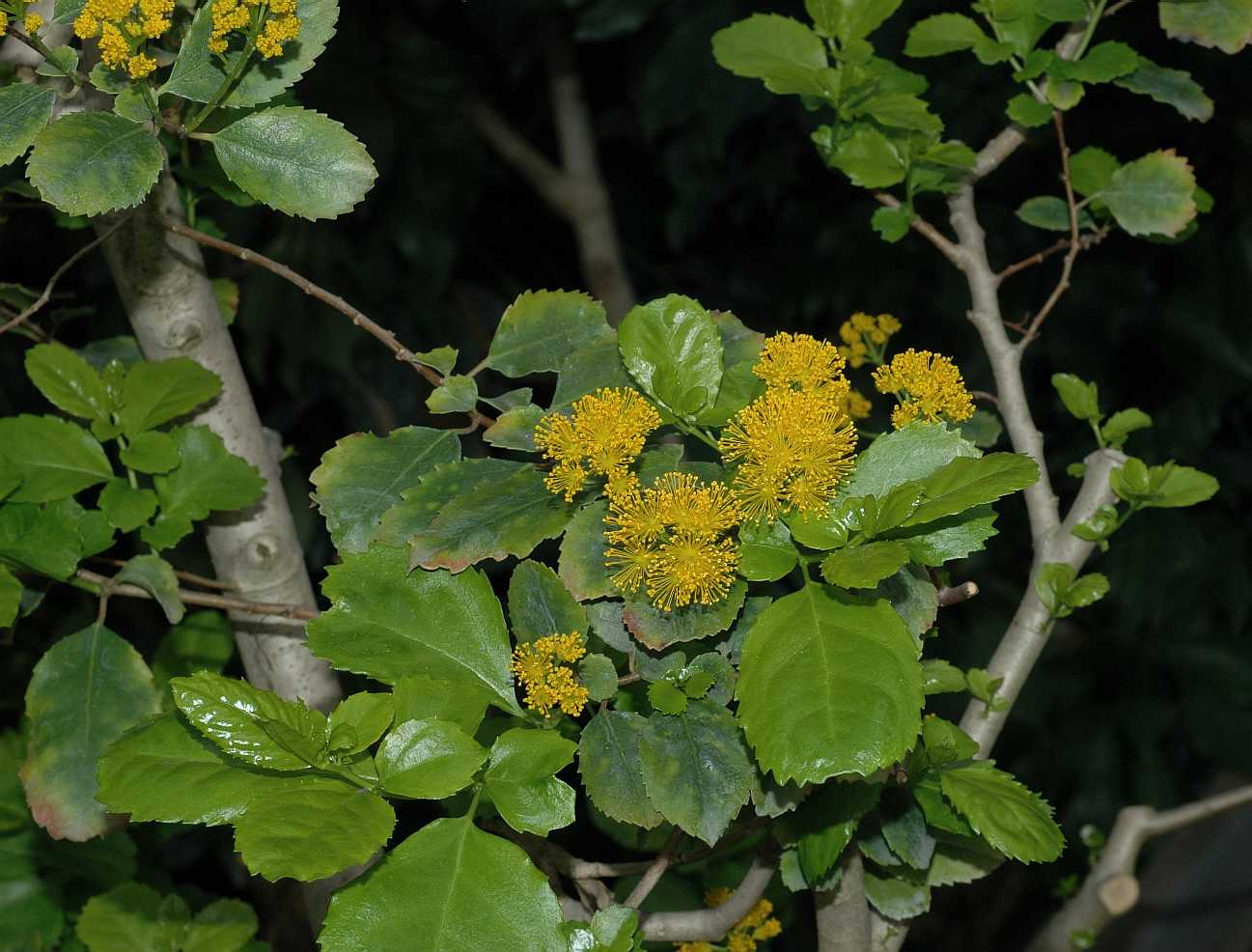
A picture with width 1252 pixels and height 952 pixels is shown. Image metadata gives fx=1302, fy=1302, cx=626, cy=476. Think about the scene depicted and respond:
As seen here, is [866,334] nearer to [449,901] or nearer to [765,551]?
[765,551]

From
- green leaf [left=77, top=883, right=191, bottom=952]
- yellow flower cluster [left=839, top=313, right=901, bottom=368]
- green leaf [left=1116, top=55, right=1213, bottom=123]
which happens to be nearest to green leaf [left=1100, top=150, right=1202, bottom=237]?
green leaf [left=1116, top=55, right=1213, bottom=123]

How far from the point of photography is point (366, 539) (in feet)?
1.75

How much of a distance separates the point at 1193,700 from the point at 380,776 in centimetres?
135

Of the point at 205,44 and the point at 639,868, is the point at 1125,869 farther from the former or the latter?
the point at 205,44

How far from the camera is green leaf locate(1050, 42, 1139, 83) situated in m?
0.65

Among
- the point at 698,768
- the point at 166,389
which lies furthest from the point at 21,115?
the point at 698,768

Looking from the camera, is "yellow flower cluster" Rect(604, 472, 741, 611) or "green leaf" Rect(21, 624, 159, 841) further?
"green leaf" Rect(21, 624, 159, 841)

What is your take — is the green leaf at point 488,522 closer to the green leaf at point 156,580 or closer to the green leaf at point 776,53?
the green leaf at point 156,580

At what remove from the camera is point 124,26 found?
49cm

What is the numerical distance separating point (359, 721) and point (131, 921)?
363mm

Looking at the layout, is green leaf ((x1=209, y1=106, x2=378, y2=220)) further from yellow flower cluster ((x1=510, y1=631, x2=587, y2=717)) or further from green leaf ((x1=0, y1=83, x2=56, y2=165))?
yellow flower cluster ((x1=510, y1=631, x2=587, y2=717))

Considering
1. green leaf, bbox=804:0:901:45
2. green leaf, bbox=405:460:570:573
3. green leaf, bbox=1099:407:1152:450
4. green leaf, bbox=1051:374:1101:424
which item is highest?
green leaf, bbox=804:0:901:45

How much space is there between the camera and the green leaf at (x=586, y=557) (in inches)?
18.9

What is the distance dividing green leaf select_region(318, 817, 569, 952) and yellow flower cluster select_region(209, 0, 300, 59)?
0.30 m
